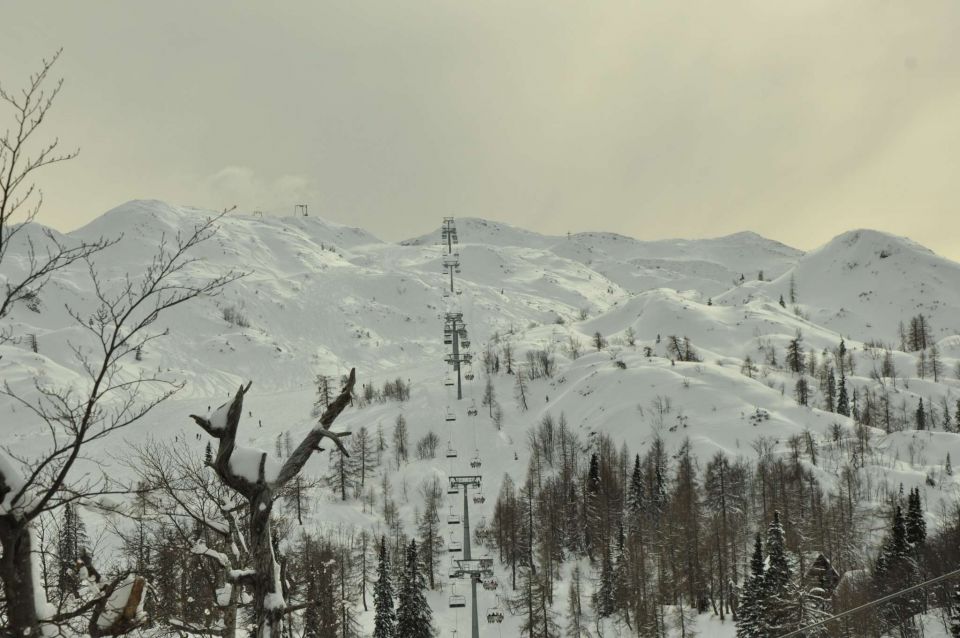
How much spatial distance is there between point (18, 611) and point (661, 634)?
154ft

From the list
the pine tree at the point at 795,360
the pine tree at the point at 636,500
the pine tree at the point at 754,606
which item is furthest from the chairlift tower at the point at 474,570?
the pine tree at the point at 795,360

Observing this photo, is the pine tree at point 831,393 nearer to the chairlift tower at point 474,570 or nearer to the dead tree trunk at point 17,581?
the chairlift tower at point 474,570

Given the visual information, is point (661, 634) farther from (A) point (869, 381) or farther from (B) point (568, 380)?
(A) point (869, 381)

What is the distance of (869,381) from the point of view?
113 meters

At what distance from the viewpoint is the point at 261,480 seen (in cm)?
594

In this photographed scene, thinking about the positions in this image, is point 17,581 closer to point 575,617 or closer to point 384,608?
point 384,608

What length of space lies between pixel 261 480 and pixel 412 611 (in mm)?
41298

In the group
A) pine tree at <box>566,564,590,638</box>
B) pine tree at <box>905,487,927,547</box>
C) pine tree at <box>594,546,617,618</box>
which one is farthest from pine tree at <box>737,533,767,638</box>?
pine tree at <box>905,487,927,547</box>

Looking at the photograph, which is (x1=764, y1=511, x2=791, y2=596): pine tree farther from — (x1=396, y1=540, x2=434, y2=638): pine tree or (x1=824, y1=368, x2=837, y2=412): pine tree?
(x1=824, y1=368, x2=837, y2=412): pine tree

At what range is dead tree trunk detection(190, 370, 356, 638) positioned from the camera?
5.75m

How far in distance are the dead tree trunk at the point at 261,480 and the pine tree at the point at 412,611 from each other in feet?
132

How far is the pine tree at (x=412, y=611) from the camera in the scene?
42.0 m

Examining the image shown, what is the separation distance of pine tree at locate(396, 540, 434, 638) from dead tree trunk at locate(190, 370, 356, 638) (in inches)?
Answer: 1581

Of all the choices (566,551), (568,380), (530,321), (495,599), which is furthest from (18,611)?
(530,321)
